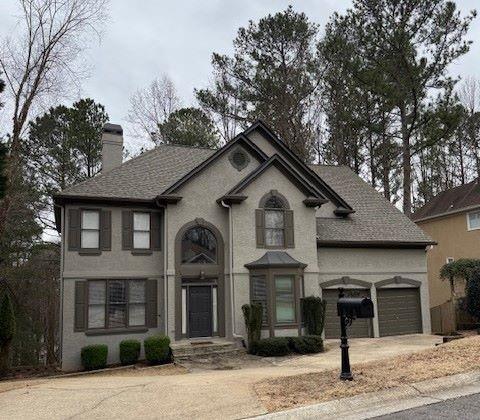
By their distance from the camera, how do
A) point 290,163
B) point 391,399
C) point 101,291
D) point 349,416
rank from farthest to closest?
point 290,163 < point 101,291 < point 391,399 < point 349,416

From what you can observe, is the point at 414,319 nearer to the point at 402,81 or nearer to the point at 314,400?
the point at 402,81

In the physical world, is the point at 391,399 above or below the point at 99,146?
below

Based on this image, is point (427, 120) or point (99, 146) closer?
point (427, 120)

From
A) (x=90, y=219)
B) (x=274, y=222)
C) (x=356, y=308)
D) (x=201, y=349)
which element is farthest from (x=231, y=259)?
(x=356, y=308)

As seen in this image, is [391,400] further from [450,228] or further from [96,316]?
[450,228]

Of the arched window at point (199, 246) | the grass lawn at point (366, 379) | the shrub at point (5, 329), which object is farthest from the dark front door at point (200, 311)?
the grass lawn at point (366, 379)

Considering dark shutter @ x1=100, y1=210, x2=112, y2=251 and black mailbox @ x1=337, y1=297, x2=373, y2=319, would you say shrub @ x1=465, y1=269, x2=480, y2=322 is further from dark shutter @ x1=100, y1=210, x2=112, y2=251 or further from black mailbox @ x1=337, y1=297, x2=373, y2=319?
dark shutter @ x1=100, y1=210, x2=112, y2=251

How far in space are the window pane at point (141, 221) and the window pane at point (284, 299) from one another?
5.06m

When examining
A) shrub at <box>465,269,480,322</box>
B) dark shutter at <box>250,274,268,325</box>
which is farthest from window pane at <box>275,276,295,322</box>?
shrub at <box>465,269,480,322</box>

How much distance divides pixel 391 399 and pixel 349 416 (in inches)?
34.6

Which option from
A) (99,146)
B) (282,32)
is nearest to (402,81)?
(282,32)

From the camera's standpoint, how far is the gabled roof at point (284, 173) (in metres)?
17.8

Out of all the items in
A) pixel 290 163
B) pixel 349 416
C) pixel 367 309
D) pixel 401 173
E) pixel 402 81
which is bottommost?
→ pixel 349 416

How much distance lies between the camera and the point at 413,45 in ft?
86.2
